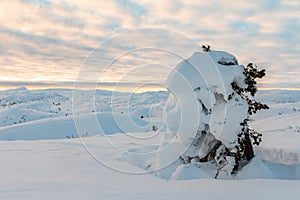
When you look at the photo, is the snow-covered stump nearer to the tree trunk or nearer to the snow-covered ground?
the tree trunk

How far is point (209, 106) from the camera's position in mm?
5777

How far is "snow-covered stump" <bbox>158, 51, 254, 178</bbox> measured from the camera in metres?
5.73

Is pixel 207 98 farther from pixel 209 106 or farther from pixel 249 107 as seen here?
pixel 249 107

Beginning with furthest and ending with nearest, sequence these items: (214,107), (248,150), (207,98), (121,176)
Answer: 1. (248,150)
2. (214,107)
3. (207,98)
4. (121,176)

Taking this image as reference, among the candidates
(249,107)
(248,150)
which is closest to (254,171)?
(248,150)

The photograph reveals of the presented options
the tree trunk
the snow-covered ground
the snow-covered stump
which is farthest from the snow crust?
the snow-covered ground

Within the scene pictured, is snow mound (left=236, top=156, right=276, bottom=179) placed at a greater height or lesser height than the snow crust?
lesser

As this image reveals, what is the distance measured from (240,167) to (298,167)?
4.53ft

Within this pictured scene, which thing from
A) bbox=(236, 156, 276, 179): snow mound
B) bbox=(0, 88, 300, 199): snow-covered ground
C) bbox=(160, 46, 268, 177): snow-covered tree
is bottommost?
bbox=(236, 156, 276, 179): snow mound

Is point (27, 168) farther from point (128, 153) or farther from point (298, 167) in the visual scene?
point (298, 167)

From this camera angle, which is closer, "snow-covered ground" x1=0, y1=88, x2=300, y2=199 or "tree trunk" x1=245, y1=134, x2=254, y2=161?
"snow-covered ground" x1=0, y1=88, x2=300, y2=199

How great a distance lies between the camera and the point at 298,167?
662 centimetres

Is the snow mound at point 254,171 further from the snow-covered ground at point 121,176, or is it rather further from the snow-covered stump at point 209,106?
the snow-covered stump at point 209,106

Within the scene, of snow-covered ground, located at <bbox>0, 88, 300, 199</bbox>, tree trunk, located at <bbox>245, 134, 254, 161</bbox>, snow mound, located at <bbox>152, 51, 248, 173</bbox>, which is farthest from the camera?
tree trunk, located at <bbox>245, 134, 254, 161</bbox>
